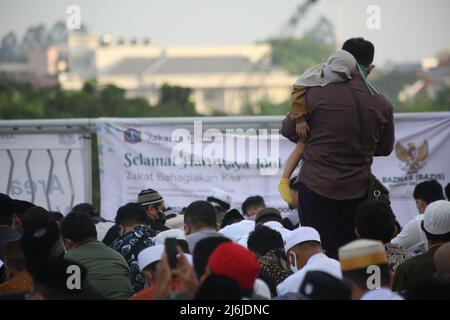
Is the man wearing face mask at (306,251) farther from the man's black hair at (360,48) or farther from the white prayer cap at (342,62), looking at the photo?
the man's black hair at (360,48)

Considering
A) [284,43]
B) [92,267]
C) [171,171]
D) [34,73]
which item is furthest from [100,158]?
[284,43]

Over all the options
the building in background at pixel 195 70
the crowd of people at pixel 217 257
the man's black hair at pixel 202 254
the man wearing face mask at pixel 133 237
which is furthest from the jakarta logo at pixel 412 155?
the building in background at pixel 195 70

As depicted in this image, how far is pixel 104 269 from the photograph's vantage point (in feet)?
24.3

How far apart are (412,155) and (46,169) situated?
14.1 feet

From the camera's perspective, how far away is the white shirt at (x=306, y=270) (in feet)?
20.4

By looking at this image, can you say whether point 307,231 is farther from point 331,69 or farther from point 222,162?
point 222,162

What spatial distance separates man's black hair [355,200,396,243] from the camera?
6793mm

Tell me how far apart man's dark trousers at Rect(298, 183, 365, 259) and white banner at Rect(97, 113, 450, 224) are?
4867 mm

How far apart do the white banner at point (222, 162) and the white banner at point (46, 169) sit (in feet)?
0.97

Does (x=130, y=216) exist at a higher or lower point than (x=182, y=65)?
lower

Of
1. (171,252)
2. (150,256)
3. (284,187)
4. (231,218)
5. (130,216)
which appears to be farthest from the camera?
(231,218)

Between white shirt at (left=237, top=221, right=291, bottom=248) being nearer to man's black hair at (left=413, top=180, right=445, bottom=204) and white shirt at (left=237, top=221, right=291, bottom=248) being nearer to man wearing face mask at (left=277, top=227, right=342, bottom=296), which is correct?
man wearing face mask at (left=277, top=227, right=342, bottom=296)

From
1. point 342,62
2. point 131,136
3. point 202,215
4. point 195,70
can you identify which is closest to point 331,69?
point 342,62

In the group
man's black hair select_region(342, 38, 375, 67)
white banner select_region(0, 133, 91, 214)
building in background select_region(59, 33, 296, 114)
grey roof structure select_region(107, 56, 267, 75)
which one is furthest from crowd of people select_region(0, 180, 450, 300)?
grey roof structure select_region(107, 56, 267, 75)
